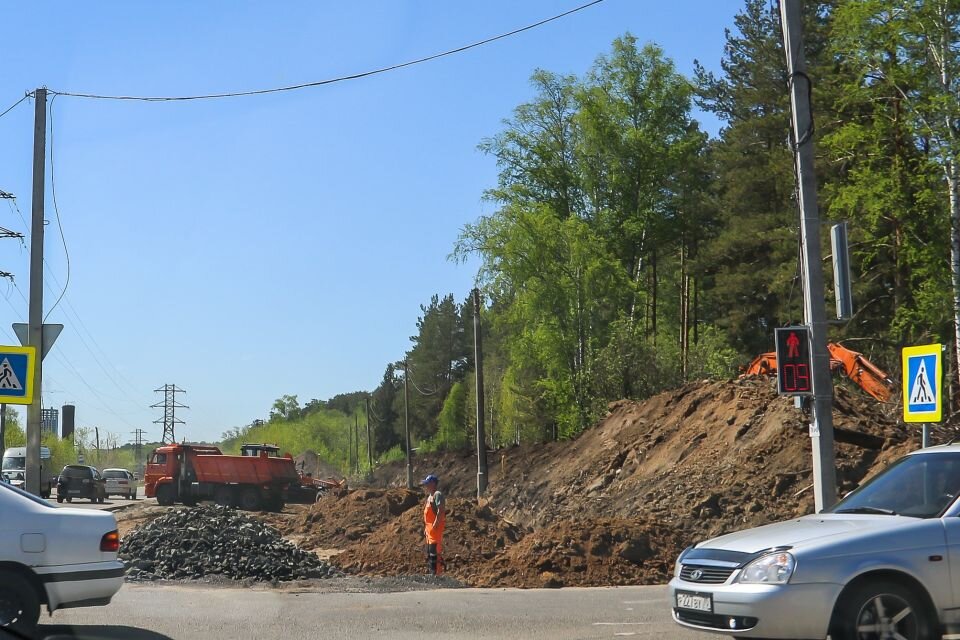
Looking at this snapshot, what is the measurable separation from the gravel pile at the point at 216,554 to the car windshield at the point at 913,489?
1005 centimetres

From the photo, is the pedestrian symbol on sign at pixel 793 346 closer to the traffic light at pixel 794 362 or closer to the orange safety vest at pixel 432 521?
the traffic light at pixel 794 362

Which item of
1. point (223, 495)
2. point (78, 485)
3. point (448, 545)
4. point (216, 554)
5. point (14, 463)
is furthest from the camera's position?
point (14, 463)

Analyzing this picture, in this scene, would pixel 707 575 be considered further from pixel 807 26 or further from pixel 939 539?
pixel 807 26

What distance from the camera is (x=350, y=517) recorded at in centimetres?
3119

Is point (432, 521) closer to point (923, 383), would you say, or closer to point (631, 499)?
point (923, 383)

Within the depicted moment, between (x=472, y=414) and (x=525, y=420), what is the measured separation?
36.6m

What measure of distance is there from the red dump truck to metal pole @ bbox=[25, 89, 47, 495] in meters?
26.8

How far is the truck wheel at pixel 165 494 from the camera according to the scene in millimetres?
44469

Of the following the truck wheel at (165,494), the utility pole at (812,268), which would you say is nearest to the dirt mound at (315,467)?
the truck wheel at (165,494)

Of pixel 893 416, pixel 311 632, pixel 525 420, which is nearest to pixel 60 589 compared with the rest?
pixel 311 632

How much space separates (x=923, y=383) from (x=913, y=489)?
3960mm

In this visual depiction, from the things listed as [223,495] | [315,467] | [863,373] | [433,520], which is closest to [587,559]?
[433,520]

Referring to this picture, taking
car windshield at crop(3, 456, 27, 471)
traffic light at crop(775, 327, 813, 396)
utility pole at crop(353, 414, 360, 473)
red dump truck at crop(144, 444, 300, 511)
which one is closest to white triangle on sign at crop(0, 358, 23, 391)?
traffic light at crop(775, 327, 813, 396)

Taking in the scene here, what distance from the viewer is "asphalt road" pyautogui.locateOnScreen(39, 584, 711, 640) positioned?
10.4 metres
